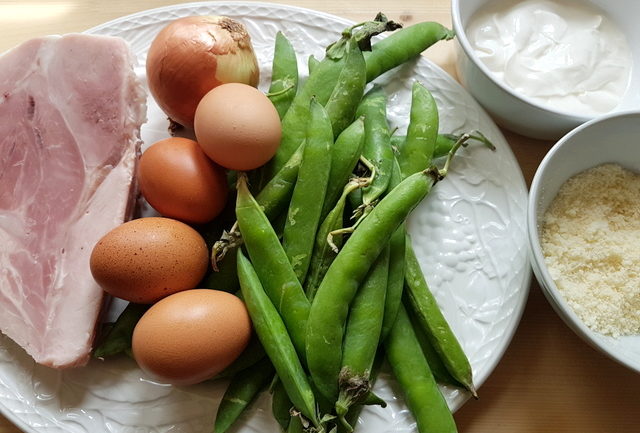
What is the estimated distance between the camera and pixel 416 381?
0.89 meters

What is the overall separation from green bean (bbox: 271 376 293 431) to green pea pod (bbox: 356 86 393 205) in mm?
319

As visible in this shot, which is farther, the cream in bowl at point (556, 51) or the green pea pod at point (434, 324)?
the cream in bowl at point (556, 51)

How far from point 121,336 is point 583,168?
856 mm

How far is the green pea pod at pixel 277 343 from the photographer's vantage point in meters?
0.83

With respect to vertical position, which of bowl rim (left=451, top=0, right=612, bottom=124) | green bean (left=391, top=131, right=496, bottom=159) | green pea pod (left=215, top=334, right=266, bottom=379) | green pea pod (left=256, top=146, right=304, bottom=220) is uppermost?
bowl rim (left=451, top=0, right=612, bottom=124)

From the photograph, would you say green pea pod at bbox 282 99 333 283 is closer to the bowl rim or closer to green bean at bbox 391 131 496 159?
green bean at bbox 391 131 496 159

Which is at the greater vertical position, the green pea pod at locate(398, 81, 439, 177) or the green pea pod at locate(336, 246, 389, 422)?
the green pea pod at locate(398, 81, 439, 177)

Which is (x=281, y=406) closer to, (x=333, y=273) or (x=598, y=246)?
(x=333, y=273)

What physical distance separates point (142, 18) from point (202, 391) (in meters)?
0.77

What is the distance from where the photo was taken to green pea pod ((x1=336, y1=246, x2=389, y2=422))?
0.83m

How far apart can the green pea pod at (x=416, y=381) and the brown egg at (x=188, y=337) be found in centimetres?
24

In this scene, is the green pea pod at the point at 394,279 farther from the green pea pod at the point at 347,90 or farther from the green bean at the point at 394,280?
the green pea pod at the point at 347,90

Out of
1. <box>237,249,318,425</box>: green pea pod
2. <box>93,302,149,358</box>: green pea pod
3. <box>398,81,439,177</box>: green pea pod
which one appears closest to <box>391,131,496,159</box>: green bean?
<box>398,81,439,177</box>: green pea pod

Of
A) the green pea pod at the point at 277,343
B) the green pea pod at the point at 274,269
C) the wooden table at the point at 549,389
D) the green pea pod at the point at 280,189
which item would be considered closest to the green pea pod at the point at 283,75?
the green pea pod at the point at 280,189
